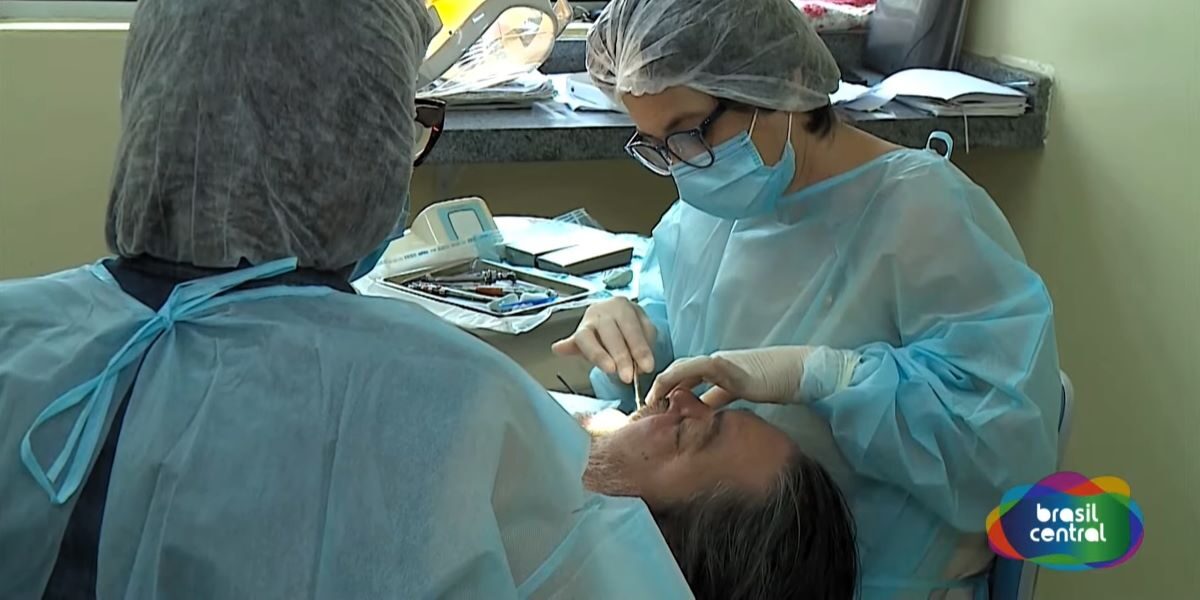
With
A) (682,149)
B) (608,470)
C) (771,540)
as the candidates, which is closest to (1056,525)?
(771,540)

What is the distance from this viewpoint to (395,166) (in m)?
0.88

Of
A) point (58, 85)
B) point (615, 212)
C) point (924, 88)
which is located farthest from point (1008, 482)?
point (58, 85)

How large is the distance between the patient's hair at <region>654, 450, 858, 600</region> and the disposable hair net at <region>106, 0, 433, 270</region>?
0.61m

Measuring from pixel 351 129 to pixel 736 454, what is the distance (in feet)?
2.29

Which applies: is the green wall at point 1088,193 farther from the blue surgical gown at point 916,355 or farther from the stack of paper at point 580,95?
the blue surgical gown at point 916,355

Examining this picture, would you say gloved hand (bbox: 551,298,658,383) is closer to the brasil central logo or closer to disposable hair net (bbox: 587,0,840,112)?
disposable hair net (bbox: 587,0,840,112)

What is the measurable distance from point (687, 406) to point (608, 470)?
0.13m

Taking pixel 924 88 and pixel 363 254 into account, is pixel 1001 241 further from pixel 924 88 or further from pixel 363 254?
pixel 924 88

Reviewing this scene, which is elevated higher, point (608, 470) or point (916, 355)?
point (916, 355)

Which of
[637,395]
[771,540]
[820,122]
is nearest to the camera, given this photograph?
[771,540]

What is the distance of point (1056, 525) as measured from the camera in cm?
141

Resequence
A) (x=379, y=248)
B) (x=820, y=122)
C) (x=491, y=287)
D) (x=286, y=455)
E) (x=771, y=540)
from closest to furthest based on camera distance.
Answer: (x=286, y=455) → (x=379, y=248) → (x=771, y=540) → (x=820, y=122) → (x=491, y=287)

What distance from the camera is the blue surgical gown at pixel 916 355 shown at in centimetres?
132

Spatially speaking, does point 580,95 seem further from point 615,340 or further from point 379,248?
point 379,248
